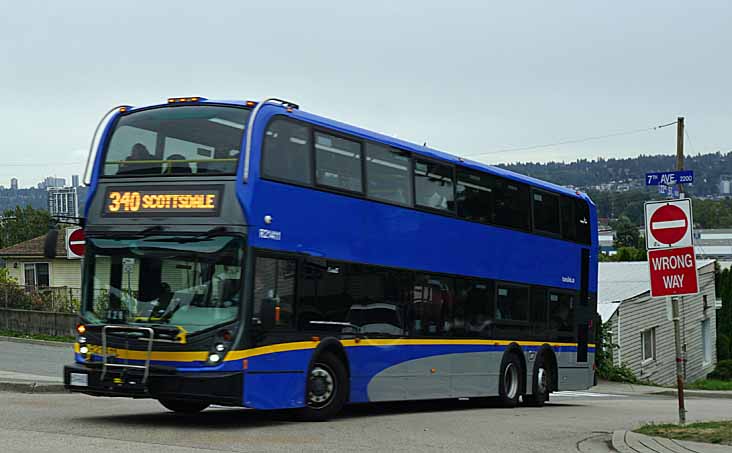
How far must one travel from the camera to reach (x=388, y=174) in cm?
1731

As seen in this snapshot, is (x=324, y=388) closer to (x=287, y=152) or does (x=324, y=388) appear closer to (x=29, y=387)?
→ (x=287, y=152)

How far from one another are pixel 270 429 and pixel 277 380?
25.6 inches

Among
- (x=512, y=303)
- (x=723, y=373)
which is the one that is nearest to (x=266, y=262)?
(x=512, y=303)

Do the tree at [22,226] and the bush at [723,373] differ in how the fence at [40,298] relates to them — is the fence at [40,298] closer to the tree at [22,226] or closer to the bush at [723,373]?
the bush at [723,373]

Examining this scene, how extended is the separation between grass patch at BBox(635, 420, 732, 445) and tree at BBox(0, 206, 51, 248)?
88229 mm

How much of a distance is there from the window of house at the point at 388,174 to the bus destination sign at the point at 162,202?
134 inches

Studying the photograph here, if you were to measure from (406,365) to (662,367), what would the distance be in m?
29.6

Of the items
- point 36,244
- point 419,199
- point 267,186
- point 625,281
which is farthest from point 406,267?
point 36,244

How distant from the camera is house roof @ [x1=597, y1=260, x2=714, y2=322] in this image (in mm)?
38531

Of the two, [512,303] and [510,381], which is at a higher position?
[512,303]

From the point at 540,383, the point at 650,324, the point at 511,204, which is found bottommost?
Answer: the point at 540,383

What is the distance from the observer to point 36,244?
2121 inches

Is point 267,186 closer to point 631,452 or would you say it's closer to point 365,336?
point 365,336

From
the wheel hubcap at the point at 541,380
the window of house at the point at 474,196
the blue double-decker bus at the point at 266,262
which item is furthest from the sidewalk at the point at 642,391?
the blue double-decker bus at the point at 266,262
